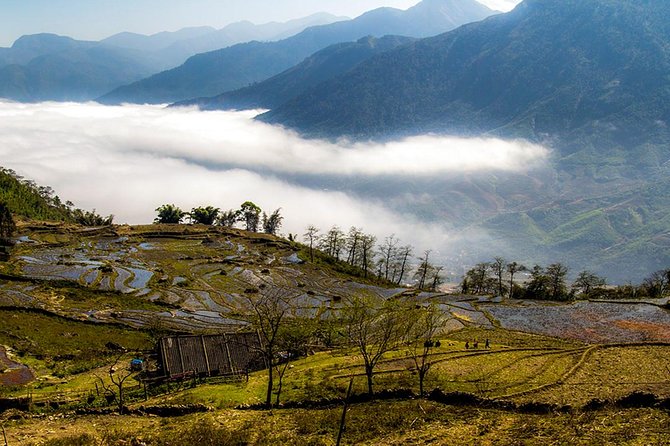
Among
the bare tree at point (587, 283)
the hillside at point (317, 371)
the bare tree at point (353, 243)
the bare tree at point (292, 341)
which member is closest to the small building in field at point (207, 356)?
the hillside at point (317, 371)

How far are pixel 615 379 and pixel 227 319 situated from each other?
2516 inches

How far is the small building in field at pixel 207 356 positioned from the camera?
172 ft

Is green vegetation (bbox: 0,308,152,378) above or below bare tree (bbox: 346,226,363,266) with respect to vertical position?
below

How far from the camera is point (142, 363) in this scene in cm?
5456

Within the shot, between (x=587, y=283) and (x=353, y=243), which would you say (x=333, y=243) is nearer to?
(x=353, y=243)

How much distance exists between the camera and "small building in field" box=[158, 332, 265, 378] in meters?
52.3

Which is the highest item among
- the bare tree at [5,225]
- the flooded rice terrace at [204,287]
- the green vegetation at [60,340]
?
the bare tree at [5,225]

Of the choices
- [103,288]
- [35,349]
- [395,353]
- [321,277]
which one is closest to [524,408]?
[395,353]

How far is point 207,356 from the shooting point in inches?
2140

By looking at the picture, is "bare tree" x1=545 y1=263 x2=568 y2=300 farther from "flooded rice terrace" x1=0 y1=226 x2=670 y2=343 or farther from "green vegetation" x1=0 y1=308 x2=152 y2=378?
"green vegetation" x1=0 y1=308 x2=152 y2=378

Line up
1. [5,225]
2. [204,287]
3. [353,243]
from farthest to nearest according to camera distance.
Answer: [353,243] → [5,225] → [204,287]

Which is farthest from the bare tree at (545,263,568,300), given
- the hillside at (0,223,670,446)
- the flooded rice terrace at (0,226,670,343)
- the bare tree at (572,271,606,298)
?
the hillside at (0,223,670,446)

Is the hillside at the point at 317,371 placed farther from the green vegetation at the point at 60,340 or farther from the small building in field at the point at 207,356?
the small building in field at the point at 207,356

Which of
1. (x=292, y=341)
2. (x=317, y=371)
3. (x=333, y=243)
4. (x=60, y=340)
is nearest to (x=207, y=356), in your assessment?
(x=292, y=341)
